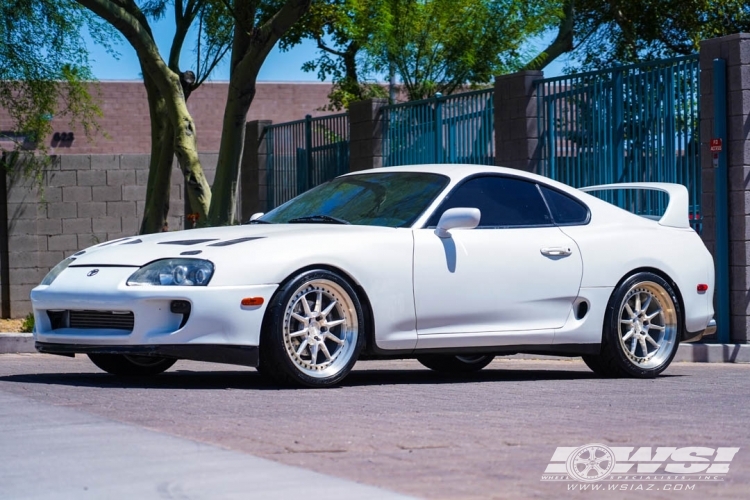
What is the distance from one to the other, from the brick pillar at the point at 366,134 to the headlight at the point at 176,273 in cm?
1014

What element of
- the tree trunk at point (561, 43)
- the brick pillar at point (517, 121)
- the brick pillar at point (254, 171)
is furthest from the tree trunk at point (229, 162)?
the tree trunk at point (561, 43)

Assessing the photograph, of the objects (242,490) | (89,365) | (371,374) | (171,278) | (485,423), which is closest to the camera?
(242,490)

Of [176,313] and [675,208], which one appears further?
[675,208]

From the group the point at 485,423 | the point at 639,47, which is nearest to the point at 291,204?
the point at 485,423

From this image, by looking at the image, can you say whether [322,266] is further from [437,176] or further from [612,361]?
[612,361]

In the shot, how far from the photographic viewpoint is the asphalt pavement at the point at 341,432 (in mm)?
4766

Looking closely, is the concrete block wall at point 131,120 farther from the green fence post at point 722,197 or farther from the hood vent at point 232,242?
the hood vent at point 232,242

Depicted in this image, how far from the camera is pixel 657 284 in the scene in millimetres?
9109

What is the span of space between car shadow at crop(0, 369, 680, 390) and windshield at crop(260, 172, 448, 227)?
1044mm

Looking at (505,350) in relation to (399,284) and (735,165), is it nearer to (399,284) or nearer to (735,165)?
(399,284)

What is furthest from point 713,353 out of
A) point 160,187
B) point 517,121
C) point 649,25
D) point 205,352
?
point 649,25

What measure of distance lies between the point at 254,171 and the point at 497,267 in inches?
548

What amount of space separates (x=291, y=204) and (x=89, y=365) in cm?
229

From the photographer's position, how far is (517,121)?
14875 mm
